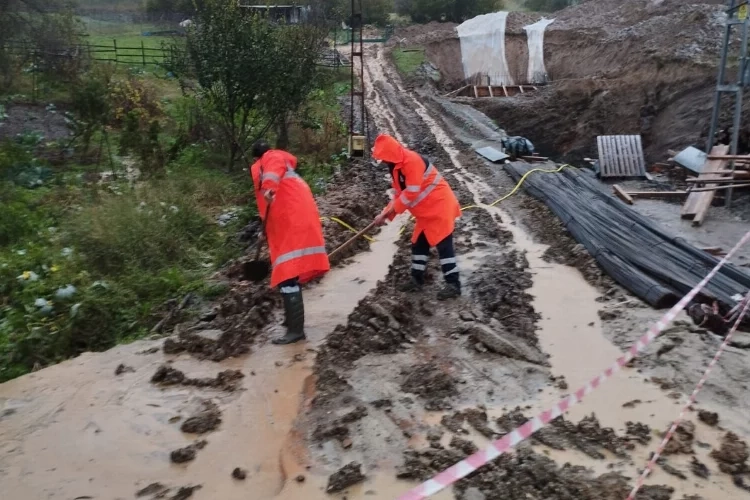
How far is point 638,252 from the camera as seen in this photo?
6.68 metres

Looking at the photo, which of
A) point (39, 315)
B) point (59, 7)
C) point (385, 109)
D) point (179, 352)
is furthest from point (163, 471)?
point (59, 7)

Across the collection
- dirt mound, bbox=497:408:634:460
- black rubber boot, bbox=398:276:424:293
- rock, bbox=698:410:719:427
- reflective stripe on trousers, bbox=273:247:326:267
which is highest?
reflective stripe on trousers, bbox=273:247:326:267

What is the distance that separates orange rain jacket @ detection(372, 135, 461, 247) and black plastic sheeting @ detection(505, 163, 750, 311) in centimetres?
187

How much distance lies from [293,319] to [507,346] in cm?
175

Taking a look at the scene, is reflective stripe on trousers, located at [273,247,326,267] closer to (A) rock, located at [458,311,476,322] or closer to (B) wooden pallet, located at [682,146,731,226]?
(A) rock, located at [458,311,476,322]

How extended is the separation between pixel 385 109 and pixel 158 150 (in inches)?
405

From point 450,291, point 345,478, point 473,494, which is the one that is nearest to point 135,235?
point 450,291

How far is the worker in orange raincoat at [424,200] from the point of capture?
5.93 meters

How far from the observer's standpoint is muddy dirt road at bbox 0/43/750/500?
362cm

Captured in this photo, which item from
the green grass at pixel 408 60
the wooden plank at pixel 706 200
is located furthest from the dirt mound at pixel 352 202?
the green grass at pixel 408 60

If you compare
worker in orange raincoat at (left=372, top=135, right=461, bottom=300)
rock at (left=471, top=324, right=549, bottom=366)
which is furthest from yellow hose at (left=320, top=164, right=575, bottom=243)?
rock at (left=471, top=324, right=549, bottom=366)

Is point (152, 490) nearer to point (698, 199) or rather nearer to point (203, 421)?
point (203, 421)

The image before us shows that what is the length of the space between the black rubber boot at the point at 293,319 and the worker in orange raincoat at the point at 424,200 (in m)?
1.25

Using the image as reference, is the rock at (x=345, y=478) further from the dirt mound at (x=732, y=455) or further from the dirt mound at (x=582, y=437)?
the dirt mound at (x=732, y=455)
